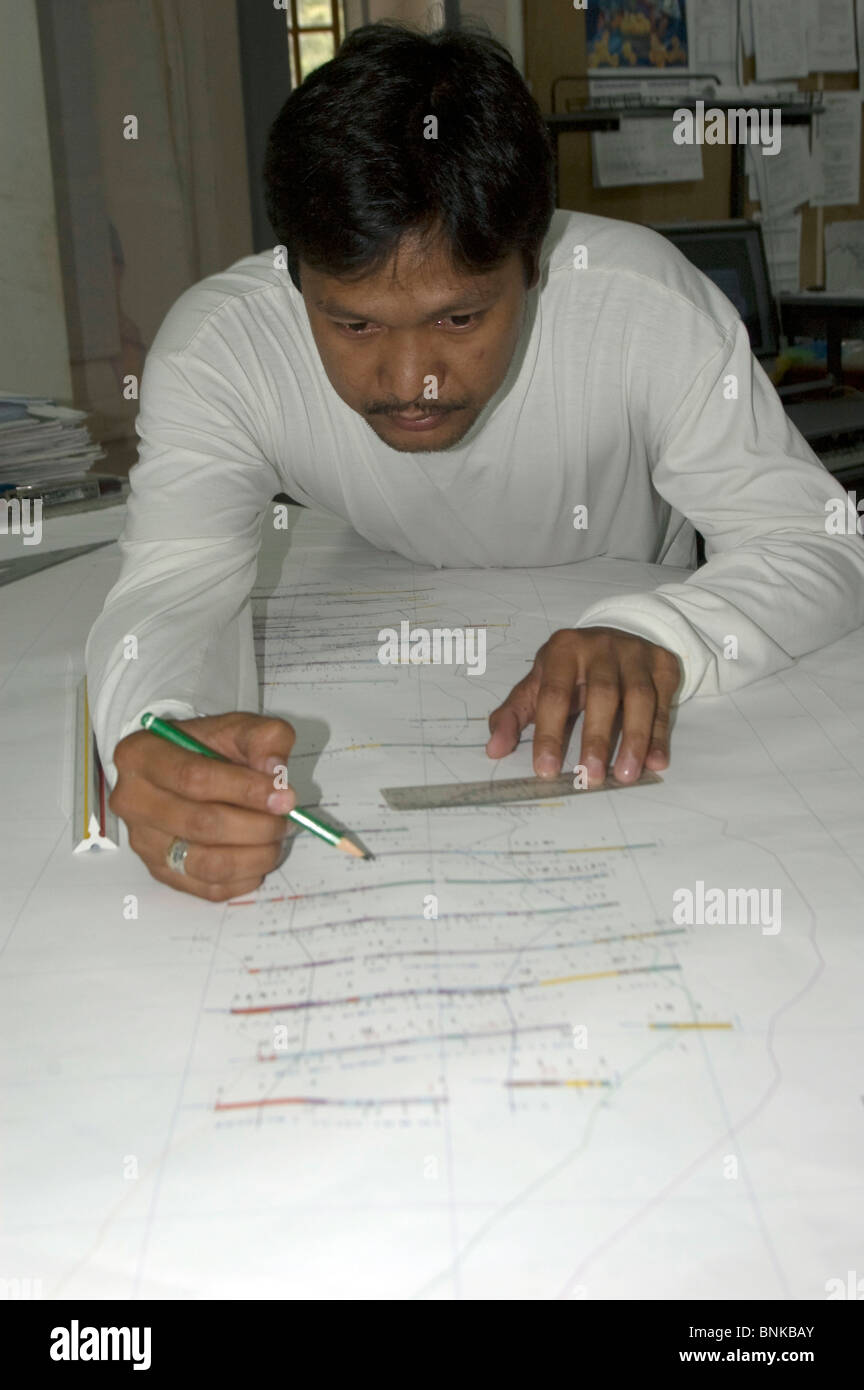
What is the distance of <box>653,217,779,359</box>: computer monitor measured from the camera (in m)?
1.92

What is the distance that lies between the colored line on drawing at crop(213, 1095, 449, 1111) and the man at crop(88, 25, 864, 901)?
0.17m

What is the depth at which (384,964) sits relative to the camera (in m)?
0.55

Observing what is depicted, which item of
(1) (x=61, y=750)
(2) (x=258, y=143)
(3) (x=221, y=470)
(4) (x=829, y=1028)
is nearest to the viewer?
(4) (x=829, y=1028)

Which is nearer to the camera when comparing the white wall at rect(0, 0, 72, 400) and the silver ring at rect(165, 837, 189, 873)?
the silver ring at rect(165, 837, 189, 873)

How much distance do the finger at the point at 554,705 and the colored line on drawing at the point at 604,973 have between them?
218 mm

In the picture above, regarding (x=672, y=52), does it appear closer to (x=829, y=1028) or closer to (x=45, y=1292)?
(x=829, y=1028)

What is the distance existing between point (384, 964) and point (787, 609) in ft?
1.59

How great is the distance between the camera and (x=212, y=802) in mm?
646

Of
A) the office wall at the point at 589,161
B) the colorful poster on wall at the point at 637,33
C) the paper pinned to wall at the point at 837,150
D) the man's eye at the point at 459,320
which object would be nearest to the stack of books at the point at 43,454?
the man's eye at the point at 459,320

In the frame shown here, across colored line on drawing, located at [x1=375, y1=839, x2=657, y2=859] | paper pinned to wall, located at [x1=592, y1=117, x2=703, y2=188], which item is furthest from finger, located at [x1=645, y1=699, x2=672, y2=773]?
paper pinned to wall, located at [x1=592, y1=117, x2=703, y2=188]

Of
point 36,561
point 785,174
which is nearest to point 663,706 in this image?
point 36,561

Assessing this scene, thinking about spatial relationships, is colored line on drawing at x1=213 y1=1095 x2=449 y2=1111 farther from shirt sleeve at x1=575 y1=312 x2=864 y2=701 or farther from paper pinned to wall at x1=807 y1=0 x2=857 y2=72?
paper pinned to wall at x1=807 y1=0 x2=857 y2=72

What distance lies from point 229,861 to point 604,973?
196 millimetres
